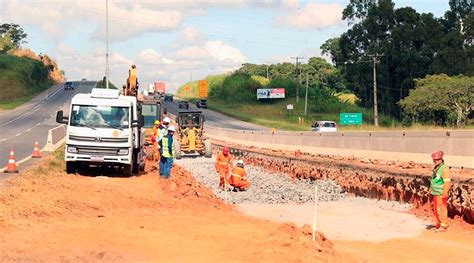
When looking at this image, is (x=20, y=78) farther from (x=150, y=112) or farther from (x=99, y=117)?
(x=99, y=117)

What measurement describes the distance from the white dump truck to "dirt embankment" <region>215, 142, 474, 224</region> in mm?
8530

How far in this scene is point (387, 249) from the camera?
1371 centimetres

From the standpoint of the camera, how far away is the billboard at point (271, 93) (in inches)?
4783

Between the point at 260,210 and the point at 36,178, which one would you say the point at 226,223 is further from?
the point at 36,178

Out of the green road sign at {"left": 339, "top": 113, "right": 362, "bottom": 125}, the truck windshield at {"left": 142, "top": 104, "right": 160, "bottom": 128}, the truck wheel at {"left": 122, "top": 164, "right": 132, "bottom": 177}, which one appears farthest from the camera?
the green road sign at {"left": 339, "top": 113, "right": 362, "bottom": 125}

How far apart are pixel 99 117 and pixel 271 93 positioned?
10123cm

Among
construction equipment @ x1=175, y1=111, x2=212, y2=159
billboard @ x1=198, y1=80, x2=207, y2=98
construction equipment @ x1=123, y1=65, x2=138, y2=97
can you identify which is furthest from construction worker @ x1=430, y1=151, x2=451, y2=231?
billboard @ x1=198, y1=80, x2=207, y2=98

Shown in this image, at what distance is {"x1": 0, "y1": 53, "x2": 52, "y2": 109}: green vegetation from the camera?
114 meters

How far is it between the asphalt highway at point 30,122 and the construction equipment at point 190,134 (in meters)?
7.79

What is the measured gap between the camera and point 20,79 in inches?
4771

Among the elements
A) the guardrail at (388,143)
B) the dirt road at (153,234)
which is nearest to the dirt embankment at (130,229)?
the dirt road at (153,234)

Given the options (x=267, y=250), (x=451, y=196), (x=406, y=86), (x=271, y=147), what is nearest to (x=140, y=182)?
(x=451, y=196)

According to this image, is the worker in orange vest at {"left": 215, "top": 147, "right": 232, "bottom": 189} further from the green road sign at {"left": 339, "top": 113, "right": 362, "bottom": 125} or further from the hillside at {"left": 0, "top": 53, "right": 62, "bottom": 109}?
the hillside at {"left": 0, "top": 53, "right": 62, "bottom": 109}

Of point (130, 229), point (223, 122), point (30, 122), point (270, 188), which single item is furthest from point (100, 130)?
point (223, 122)
